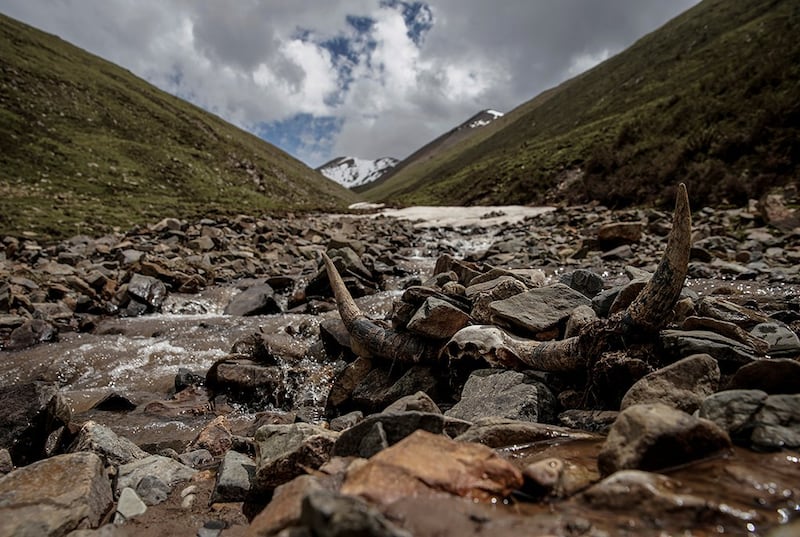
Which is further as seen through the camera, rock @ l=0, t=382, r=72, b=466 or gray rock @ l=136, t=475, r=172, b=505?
rock @ l=0, t=382, r=72, b=466

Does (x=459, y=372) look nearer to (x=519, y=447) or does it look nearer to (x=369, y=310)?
(x=519, y=447)

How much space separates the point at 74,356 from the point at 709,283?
1342cm

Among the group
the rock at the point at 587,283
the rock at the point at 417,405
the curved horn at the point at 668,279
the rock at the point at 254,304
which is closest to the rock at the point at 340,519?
the rock at the point at 417,405

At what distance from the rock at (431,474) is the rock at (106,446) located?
112 inches

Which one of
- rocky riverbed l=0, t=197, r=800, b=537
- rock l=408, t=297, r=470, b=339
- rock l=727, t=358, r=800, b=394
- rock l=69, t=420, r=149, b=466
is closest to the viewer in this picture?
rocky riverbed l=0, t=197, r=800, b=537

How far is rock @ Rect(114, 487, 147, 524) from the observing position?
112 inches

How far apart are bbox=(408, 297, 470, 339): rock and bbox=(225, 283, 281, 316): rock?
719 centimetres

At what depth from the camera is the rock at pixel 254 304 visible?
11.0m

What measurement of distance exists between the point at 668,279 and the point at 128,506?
177 inches

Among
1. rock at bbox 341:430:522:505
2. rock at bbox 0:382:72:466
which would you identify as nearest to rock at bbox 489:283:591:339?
rock at bbox 341:430:522:505

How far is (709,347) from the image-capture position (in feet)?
10.6

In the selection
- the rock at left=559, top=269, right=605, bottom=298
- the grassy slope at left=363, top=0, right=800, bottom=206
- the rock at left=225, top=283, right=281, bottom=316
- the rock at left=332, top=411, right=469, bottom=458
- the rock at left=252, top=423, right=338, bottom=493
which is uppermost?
the grassy slope at left=363, top=0, right=800, bottom=206

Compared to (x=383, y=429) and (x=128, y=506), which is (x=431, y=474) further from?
(x=128, y=506)

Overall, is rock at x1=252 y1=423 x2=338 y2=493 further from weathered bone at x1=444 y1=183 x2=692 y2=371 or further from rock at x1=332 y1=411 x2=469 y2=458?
weathered bone at x1=444 y1=183 x2=692 y2=371
